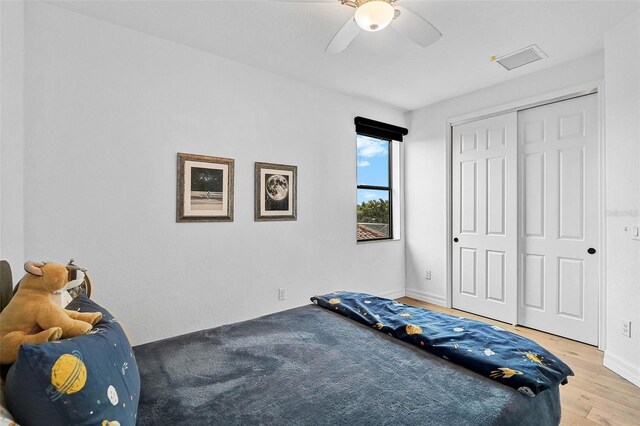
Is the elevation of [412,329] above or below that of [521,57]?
below

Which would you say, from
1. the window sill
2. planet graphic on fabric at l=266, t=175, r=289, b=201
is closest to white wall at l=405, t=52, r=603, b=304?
the window sill

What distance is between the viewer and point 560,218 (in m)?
3.17

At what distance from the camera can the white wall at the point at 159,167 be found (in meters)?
2.20

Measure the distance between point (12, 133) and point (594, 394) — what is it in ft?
13.1

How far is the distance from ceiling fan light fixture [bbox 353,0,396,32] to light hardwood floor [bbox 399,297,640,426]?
2.55 metres

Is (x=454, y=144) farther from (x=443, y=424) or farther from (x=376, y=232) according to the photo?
(x=443, y=424)

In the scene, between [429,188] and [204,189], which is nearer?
[204,189]

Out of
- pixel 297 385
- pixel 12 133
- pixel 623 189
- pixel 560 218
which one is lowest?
pixel 297 385

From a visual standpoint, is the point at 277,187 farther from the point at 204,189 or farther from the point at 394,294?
the point at 394,294

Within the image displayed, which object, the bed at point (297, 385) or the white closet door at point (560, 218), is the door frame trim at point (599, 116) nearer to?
the white closet door at point (560, 218)

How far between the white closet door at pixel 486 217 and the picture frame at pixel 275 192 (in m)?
2.08

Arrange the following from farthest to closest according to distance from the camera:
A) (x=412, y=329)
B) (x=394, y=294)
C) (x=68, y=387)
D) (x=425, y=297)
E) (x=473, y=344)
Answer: (x=394, y=294) < (x=425, y=297) < (x=412, y=329) < (x=473, y=344) < (x=68, y=387)

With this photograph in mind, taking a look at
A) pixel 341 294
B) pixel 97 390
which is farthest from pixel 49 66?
pixel 341 294

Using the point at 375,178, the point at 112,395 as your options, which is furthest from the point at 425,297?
the point at 112,395
